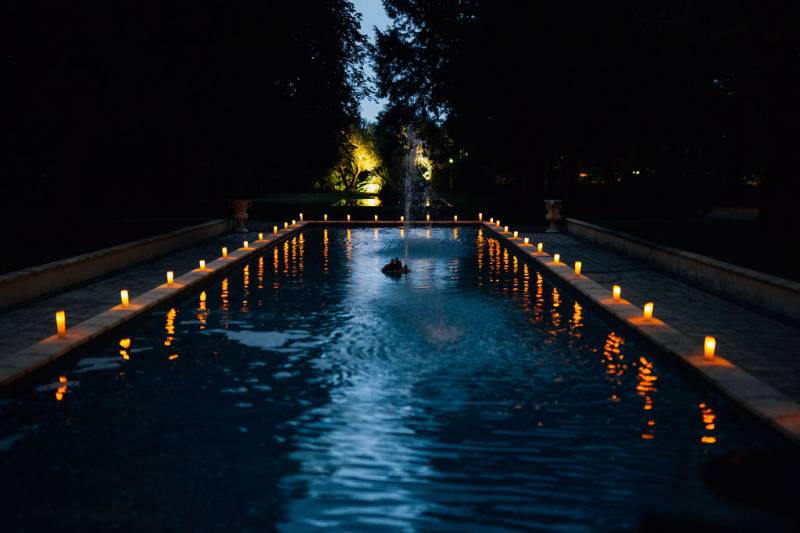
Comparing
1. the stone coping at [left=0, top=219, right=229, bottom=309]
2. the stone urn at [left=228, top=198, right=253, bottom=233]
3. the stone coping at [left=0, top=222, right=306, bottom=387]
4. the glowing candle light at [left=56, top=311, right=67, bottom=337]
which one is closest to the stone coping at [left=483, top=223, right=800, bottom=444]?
the stone coping at [left=0, top=222, right=306, bottom=387]

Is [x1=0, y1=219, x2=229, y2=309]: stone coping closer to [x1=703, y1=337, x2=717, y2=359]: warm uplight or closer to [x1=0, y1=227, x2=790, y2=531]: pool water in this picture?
[x1=0, y1=227, x2=790, y2=531]: pool water

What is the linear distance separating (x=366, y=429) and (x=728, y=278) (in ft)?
30.4

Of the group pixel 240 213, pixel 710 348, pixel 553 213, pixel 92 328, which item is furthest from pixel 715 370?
pixel 240 213

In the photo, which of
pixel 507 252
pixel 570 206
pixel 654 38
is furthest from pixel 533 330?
pixel 570 206

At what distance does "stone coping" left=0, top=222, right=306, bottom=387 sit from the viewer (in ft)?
28.8

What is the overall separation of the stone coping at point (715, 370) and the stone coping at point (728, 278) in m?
1.93

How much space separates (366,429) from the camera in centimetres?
727

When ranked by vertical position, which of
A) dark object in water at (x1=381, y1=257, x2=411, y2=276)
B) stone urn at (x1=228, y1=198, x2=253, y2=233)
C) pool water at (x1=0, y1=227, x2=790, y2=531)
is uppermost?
stone urn at (x1=228, y1=198, x2=253, y2=233)

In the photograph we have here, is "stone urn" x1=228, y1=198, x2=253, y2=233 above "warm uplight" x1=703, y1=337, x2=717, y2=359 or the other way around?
above

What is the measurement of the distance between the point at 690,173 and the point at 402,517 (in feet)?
185

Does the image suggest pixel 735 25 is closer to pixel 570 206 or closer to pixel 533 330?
pixel 533 330

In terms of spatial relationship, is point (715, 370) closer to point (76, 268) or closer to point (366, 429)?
point (366, 429)

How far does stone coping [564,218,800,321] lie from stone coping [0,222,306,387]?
9872mm

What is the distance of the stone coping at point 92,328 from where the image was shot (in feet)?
28.8
